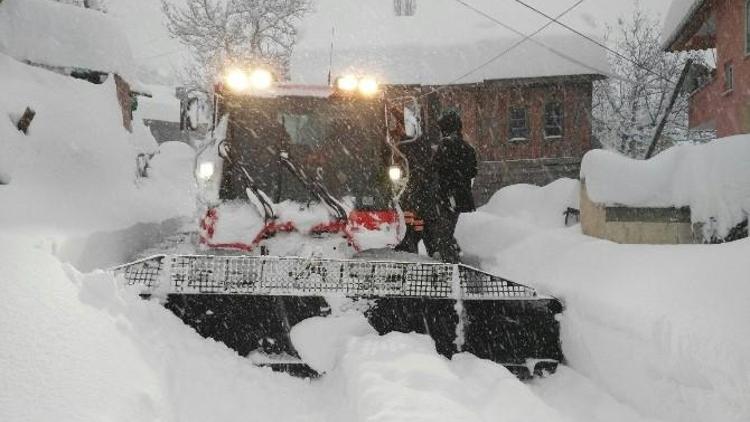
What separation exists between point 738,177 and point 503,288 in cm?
363

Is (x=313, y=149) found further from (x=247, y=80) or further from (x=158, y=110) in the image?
(x=158, y=110)

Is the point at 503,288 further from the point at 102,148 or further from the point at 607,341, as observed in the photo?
the point at 102,148

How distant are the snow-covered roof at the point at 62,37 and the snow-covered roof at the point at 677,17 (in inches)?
574

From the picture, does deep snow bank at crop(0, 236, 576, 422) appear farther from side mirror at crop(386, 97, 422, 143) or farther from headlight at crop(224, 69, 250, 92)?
headlight at crop(224, 69, 250, 92)

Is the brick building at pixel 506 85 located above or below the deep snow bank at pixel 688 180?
above

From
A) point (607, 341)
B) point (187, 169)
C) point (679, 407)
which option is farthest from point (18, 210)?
point (187, 169)

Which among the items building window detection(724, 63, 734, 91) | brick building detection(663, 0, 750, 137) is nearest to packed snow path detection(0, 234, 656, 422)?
brick building detection(663, 0, 750, 137)

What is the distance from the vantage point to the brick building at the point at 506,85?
22.6 m

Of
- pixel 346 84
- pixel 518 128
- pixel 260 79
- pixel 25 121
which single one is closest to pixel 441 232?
pixel 346 84

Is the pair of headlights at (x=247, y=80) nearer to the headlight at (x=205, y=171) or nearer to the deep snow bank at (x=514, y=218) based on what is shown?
the headlight at (x=205, y=171)

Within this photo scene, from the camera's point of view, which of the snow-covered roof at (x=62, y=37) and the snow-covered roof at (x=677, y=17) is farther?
the snow-covered roof at (x=677, y=17)

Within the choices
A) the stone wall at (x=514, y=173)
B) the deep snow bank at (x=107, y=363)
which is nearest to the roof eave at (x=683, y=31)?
the stone wall at (x=514, y=173)

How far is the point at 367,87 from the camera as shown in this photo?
24.0ft

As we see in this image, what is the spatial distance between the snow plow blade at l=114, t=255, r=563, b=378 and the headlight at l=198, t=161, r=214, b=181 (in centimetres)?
169
